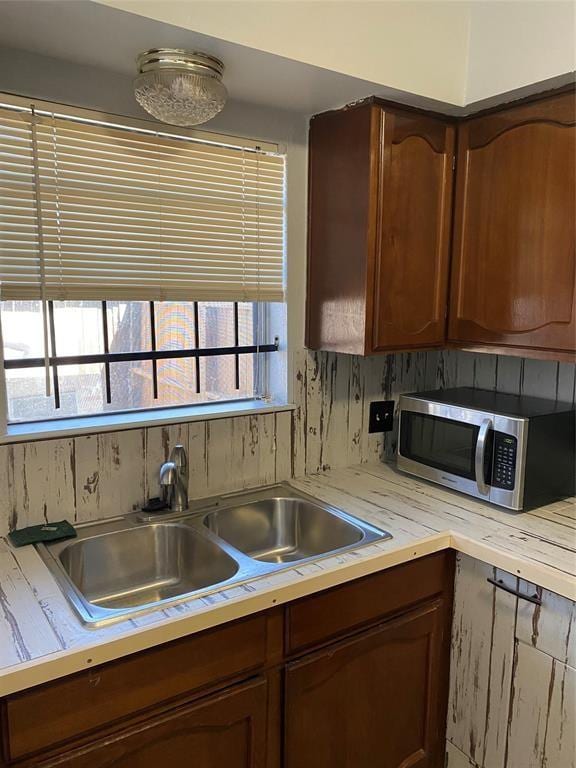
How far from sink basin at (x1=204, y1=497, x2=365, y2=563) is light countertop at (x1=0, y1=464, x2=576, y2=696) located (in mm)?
70

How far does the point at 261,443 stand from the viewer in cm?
195

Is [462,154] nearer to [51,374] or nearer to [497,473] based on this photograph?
[497,473]

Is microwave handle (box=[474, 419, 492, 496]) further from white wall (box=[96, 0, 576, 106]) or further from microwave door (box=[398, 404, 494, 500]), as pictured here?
white wall (box=[96, 0, 576, 106])

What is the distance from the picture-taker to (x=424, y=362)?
7.68 feet

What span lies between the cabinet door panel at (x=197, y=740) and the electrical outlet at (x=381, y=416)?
109 centimetres

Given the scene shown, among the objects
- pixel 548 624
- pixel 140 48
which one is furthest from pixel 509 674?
pixel 140 48

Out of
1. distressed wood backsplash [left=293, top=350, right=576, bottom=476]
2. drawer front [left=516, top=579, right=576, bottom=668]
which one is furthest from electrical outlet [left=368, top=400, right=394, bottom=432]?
drawer front [left=516, top=579, right=576, bottom=668]

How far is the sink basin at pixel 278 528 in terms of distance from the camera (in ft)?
5.75

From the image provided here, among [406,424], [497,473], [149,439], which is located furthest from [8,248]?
[497,473]

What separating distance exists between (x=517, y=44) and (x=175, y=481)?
1527 mm

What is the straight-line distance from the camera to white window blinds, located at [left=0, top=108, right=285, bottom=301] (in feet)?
4.83

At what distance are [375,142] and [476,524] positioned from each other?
3.68 ft

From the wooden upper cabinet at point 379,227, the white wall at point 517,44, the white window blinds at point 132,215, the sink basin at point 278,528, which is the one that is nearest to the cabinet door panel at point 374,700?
the sink basin at point 278,528

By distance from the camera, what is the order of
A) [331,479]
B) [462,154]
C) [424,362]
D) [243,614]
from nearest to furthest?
1. [243,614]
2. [462,154]
3. [331,479]
4. [424,362]
